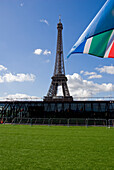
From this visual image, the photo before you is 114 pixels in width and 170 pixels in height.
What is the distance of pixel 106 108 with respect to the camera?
129 ft

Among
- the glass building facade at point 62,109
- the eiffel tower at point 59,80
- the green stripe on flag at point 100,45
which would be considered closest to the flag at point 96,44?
the green stripe on flag at point 100,45

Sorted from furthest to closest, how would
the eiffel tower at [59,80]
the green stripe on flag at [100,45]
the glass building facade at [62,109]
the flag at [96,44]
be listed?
the eiffel tower at [59,80] → the glass building facade at [62,109] → the green stripe on flag at [100,45] → the flag at [96,44]

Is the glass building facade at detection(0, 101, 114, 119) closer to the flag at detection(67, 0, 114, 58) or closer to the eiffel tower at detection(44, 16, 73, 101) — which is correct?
the eiffel tower at detection(44, 16, 73, 101)

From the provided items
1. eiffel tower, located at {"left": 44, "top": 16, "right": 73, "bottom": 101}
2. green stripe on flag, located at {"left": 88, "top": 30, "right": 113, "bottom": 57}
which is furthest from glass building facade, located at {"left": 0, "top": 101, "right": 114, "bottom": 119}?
green stripe on flag, located at {"left": 88, "top": 30, "right": 113, "bottom": 57}

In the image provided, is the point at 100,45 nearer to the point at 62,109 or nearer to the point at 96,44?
the point at 96,44

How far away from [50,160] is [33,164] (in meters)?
0.79

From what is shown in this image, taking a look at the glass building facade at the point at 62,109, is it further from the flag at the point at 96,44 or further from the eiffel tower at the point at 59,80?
→ the flag at the point at 96,44

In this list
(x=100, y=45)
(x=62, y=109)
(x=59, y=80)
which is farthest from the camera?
(x=59, y=80)

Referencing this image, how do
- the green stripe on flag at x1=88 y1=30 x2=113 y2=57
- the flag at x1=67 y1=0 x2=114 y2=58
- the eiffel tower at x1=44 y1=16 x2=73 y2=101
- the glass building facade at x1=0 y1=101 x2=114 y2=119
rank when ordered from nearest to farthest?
the flag at x1=67 y1=0 x2=114 y2=58 → the green stripe on flag at x1=88 y1=30 x2=113 y2=57 → the glass building facade at x1=0 y1=101 x2=114 y2=119 → the eiffel tower at x1=44 y1=16 x2=73 y2=101

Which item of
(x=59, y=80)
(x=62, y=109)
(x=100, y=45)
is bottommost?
(x=62, y=109)

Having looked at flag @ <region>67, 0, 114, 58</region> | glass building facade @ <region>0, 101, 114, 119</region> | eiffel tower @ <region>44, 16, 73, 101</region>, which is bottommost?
A: glass building facade @ <region>0, 101, 114, 119</region>

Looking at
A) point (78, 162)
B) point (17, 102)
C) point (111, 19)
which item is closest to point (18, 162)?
point (78, 162)

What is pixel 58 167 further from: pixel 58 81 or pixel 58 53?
pixel 58 53

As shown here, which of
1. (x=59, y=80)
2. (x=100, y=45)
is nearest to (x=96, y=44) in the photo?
(x=100, y=45)
